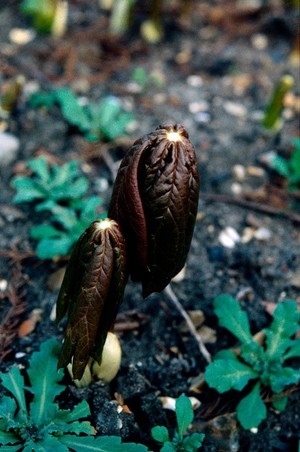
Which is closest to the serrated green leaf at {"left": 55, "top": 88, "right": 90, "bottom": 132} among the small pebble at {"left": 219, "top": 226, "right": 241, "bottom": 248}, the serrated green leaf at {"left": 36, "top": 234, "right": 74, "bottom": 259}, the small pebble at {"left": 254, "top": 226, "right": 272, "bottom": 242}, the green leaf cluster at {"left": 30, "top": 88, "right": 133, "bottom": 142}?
the green leaf cluster at {"left": 30, "top": 88, "right": 133, "bottom": 142}

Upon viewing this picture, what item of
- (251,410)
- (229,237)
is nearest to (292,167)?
(229,237)

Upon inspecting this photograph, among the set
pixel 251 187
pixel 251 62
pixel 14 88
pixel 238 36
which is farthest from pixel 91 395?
pixel 238 36

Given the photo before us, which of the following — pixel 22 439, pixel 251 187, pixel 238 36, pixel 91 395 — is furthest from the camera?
pixel 238 36

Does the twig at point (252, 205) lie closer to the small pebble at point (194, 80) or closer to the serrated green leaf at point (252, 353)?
the serrated green leaf at point (252, 353)

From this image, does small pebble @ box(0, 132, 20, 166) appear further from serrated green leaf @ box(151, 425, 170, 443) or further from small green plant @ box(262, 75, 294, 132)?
serrated green leaf @ box(151, 425, 170, 443)

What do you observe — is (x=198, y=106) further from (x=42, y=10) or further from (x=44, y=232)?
(x=44, y=232)

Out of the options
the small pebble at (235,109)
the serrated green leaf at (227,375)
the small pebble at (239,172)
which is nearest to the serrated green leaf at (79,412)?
the serrated green leaf at (227,375)

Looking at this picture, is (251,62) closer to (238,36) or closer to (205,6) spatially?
(238,36)
